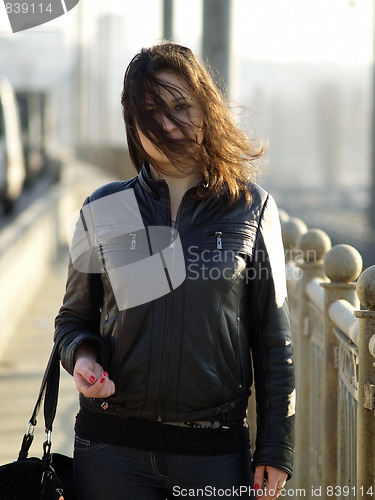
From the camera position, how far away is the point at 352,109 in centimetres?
13025

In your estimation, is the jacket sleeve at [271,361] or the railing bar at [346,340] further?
the railing bar at [346,340]

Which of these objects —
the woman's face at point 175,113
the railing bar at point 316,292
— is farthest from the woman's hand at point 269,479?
the railing bar at point 316,292

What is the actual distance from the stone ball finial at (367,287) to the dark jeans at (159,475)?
0.54 m

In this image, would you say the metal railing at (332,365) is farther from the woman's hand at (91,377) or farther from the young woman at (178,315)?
the woman's hand at (91,377)

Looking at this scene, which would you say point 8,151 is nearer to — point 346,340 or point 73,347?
point 346,340

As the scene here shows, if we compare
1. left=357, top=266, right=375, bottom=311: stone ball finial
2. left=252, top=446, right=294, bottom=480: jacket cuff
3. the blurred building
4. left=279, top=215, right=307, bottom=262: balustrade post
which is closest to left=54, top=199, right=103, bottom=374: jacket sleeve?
left=252, top=446, right=294, bottom=480: jacket cuff

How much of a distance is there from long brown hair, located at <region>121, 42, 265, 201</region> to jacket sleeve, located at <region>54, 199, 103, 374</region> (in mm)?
277

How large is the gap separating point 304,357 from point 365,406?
4.15 ft

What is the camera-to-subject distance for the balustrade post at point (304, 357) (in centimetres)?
384

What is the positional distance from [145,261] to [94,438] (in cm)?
45

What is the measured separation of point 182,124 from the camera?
7.79 feet

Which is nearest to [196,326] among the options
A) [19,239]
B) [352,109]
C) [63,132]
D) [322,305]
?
[322,305]

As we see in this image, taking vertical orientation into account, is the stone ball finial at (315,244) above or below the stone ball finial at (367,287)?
below

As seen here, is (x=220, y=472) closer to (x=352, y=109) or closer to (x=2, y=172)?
(x=2, y=172)
